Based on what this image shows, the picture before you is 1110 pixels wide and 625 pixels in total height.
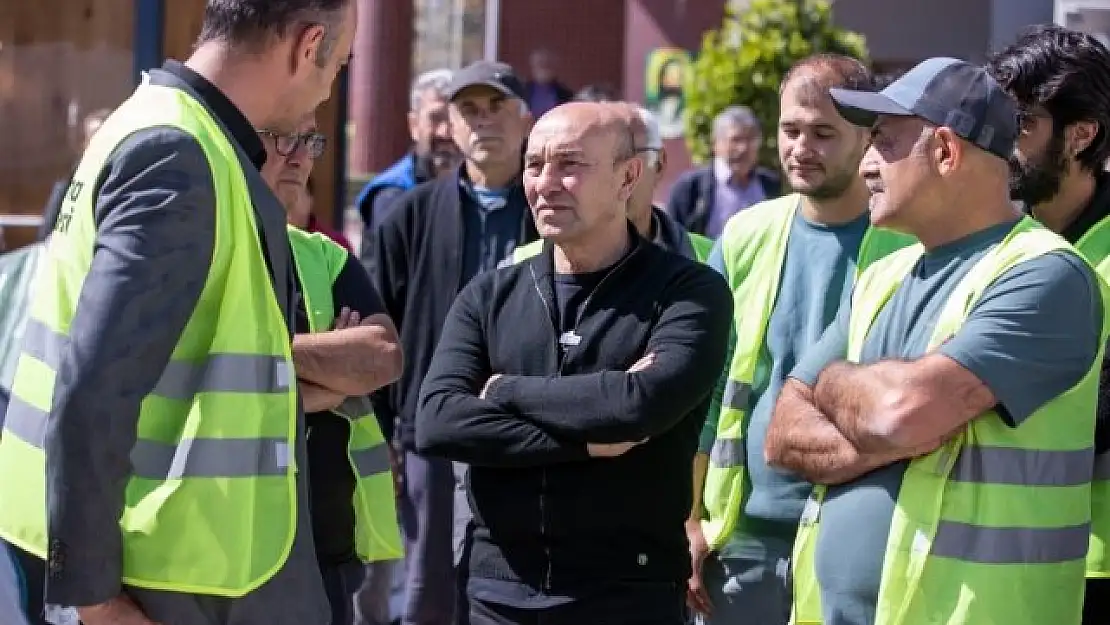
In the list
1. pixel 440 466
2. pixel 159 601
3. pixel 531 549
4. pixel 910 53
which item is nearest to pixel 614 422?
pixel 531 549

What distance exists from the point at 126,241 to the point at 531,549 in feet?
5.06

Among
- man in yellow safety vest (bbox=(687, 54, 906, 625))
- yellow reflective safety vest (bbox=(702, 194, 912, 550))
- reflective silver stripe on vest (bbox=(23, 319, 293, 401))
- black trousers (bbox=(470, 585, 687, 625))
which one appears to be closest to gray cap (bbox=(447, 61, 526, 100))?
man in yellow safety vest (bbox=(687, 54, 906, 625))

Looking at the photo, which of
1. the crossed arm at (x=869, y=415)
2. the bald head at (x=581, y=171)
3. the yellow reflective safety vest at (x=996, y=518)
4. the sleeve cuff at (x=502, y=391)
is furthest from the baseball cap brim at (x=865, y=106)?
the sleeve cuff at (x=502, y=391)

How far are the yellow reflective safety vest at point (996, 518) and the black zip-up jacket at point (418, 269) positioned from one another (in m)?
2.68

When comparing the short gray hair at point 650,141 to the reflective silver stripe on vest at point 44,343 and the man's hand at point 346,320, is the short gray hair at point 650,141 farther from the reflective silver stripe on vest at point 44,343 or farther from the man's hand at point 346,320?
the reflective silver stripe on vest at point 44,343

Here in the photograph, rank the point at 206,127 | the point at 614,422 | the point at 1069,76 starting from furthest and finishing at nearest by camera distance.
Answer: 1. the point at 1069,76
2. the point at 614,422
3. the point at 206,127

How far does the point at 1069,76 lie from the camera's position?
4.00 metres

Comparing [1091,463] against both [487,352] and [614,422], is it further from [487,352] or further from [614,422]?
[487,352]

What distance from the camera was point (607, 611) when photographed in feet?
12.3

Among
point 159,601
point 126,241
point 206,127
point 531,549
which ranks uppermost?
point 206,127

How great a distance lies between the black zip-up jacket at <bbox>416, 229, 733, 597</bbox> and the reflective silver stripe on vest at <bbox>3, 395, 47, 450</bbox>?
122 cm

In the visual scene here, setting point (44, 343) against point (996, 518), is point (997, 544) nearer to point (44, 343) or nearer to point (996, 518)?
point (996, 518)

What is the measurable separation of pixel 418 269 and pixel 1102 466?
9.08 ft

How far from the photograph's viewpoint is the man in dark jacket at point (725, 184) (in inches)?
400
